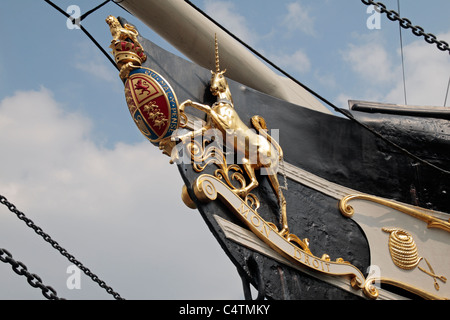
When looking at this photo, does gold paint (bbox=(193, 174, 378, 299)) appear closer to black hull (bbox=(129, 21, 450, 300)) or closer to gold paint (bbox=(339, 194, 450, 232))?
black hull (bbox=(129, 21, 450, 300))

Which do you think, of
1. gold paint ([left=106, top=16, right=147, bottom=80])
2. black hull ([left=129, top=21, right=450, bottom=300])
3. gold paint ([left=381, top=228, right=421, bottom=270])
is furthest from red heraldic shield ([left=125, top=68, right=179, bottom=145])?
gold paint ([left=381, top=228, right=421, bottom=270])

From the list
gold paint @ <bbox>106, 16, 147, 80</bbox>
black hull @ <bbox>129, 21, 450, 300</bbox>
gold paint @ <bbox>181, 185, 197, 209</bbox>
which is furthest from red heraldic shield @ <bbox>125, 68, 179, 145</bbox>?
gold paint @ <bbox>181, 185, 197, 209</bbox>

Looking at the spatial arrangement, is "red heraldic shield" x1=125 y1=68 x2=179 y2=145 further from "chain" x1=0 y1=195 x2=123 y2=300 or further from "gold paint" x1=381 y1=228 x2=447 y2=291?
"gold paint" x1=381 y1=228 x2=447 y2=291

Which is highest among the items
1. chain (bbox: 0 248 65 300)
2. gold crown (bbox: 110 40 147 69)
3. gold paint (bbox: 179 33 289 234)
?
gold crown (bbox: 110 40 147 69)

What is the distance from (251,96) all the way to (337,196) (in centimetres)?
90

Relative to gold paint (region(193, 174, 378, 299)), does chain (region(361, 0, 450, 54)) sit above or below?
above

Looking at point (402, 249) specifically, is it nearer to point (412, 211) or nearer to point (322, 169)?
point (412, 211)

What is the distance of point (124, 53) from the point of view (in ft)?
13.1

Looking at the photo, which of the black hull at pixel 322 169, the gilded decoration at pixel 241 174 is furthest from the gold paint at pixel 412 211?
the gilded decoration at pixel 241 174

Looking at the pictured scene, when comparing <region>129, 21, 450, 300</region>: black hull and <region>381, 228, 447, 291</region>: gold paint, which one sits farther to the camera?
<region>381, 228, 447, 291</region>: gold paint

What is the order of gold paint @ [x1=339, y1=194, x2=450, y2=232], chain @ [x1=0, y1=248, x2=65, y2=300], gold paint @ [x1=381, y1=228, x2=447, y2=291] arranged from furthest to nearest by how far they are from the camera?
gold paint @ [x1=339, y1=194, x2=450, y2=232] → gold paint @ [x1=381, y1=228, x2=447, y2=291] → chain @ [x1=0, y1=248, x2=65, y2=300]

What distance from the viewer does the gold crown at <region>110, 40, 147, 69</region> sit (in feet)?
13.1

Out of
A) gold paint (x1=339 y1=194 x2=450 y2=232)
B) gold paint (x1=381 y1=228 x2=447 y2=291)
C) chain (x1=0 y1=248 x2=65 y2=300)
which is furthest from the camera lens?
gold paint (x1=339 y1=194 x2=450 y2=232)
